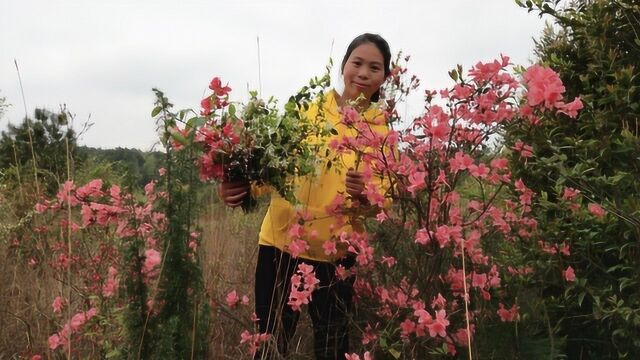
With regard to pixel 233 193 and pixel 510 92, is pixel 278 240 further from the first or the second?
pixel 510 92

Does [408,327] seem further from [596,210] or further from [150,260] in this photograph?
[150,260]

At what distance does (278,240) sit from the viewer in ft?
6.36

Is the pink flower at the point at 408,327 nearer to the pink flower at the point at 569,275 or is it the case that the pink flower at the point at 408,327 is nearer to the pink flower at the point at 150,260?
the pink flower at the point at 569,275

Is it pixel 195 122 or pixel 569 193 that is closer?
pixel 195 122

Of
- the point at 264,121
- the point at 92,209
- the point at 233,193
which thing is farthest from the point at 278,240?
the point at 92,209

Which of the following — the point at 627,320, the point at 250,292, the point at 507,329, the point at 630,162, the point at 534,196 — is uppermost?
the point at 630,162

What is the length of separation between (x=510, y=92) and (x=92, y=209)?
1305 millimetres

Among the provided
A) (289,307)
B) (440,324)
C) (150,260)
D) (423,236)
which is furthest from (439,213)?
(150,260)

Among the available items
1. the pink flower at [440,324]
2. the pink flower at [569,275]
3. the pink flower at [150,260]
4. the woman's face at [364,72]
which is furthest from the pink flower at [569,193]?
the pink flower at [150,260]

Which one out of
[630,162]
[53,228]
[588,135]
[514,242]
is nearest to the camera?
[630,162]

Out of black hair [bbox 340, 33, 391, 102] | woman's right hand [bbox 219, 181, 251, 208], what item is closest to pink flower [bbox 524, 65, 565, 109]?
black hair [bbox 340, 33, 391, 102]

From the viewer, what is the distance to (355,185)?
1.73 meters

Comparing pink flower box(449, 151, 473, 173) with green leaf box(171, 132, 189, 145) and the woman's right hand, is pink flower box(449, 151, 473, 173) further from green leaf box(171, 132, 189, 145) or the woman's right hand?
green leaf box(171, 132, 189, 145)

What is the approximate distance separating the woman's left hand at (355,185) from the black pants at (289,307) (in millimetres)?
353
